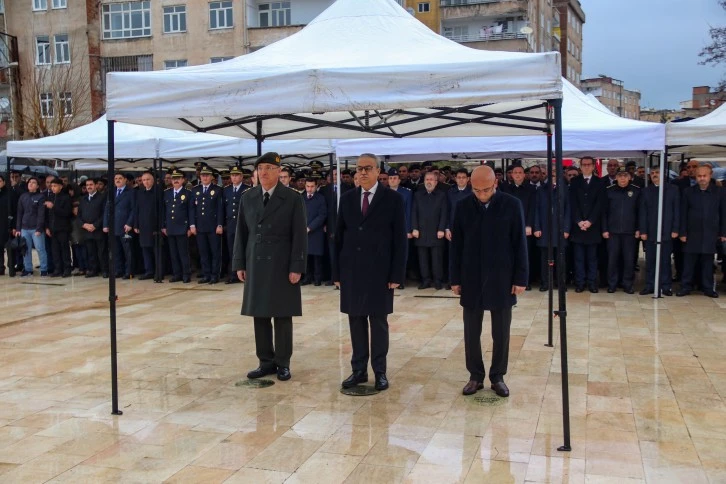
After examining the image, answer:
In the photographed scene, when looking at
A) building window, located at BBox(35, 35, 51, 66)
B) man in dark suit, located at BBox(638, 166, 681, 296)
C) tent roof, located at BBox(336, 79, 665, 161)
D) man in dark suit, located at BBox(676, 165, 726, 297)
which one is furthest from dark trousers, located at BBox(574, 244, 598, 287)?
building window, located at BBox(35, 35, 51, 66)

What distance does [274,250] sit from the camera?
18.9 ft

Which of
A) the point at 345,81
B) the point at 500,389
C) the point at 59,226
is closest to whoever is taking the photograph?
the point at 345,81

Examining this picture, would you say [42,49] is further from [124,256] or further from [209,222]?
[209,222]

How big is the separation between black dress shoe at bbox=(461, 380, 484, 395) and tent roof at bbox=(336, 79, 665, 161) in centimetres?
490

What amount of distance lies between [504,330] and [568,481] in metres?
1.63

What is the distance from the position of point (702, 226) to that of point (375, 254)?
670 centimetres

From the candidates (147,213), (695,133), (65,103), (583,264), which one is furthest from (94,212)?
(65,103)

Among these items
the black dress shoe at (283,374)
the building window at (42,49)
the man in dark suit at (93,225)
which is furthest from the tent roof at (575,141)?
the building window at (42,49)

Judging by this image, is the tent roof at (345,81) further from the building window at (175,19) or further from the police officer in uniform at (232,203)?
the building window at (175,19)

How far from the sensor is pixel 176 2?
3778 centimetres

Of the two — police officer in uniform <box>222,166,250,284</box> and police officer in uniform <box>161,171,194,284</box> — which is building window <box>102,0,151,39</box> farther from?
police officer in uniform <box>222,166,250,284</box>

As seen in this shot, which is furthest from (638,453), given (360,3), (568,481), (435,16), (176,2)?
(435,16)

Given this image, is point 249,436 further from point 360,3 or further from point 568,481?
point 360,3

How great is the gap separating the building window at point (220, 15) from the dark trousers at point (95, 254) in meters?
26.3
